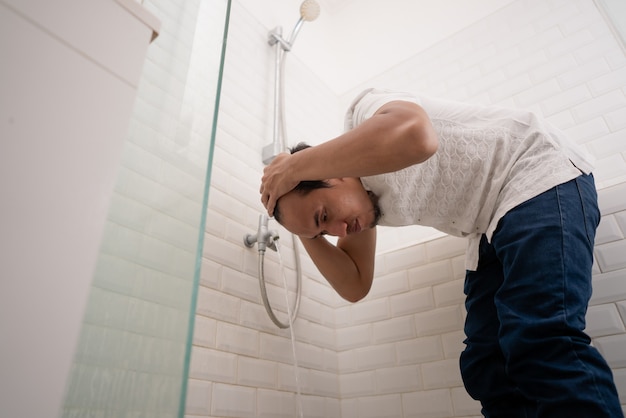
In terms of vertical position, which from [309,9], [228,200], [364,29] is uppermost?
[364,29]

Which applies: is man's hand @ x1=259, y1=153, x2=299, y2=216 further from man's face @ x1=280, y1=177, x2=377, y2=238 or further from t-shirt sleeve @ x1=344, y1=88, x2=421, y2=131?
t-shirt sleeve @ x1=344, y1=88, x2=421, y2=131

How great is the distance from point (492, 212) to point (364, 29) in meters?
1.62

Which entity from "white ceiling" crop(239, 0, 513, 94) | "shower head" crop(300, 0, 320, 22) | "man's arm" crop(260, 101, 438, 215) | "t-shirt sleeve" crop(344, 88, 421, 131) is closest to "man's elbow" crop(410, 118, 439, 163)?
"man's arm" crop(260, 101, 438, 215)

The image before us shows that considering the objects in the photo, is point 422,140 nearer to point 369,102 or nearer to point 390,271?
point 369,102

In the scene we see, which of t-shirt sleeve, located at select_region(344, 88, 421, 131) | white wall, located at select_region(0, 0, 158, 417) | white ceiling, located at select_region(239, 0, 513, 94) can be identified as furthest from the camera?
white ceiling, located at select_region(239, 0, 513, 94)

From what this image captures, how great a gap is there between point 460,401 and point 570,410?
677 millimetres

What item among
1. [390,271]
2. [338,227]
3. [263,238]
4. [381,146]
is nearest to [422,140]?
[381,146]

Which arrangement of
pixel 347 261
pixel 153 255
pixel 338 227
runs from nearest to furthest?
pixel 153 255, pixel 338 227, pixel 347 261

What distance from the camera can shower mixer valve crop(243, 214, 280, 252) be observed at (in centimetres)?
132

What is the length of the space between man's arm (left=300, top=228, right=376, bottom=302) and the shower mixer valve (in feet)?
0.34

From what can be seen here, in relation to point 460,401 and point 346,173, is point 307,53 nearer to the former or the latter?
point 346,173

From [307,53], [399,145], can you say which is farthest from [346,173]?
[307,53]

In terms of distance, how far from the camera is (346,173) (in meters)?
0.90

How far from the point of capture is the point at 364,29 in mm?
2291
